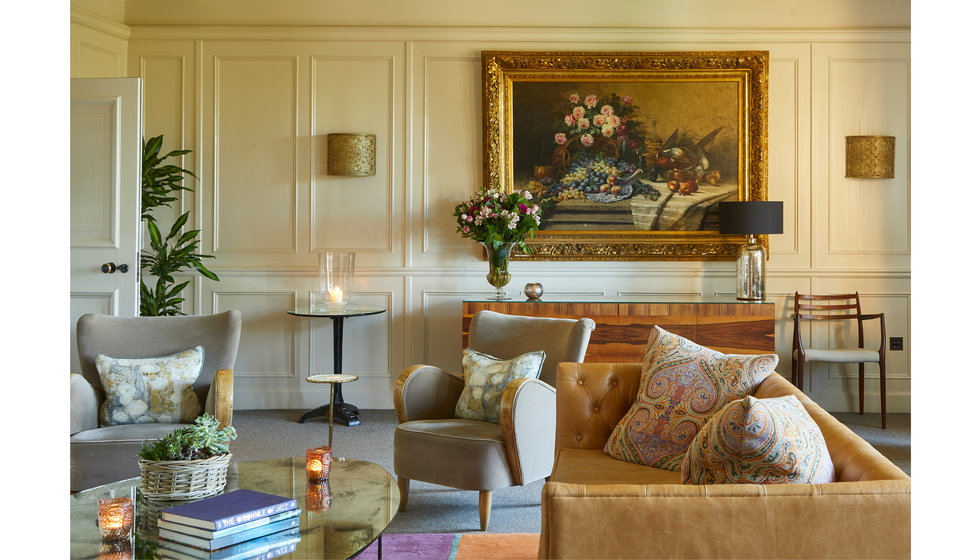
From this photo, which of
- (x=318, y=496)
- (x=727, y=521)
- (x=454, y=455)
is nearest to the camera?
(x=727, y=521)

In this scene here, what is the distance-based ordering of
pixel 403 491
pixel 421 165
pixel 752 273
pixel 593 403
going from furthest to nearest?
pixel 421 165
pixel 752 273
pixel 403 491
pixel 593 403

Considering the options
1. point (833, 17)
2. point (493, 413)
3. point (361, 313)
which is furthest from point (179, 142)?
point (833, 17)

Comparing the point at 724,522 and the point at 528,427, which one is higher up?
the point at 724,522

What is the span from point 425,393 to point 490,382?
13.2 inches

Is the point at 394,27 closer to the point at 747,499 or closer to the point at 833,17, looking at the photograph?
the point at 833,17

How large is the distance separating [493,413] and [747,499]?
2.10 meters

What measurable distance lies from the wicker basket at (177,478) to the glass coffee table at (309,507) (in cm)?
4

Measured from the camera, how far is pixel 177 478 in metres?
2.17

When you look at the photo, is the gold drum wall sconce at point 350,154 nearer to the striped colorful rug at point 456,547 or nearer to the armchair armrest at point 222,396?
the armchair armrest at point 222,396

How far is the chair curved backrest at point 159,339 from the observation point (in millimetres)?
3418

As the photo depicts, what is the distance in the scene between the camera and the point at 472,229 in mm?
5055

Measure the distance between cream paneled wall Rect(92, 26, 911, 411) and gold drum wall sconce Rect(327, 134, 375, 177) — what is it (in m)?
0.12

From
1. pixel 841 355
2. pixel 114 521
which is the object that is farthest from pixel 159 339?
pixel 841 355

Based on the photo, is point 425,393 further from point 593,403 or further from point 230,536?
point 230,536
